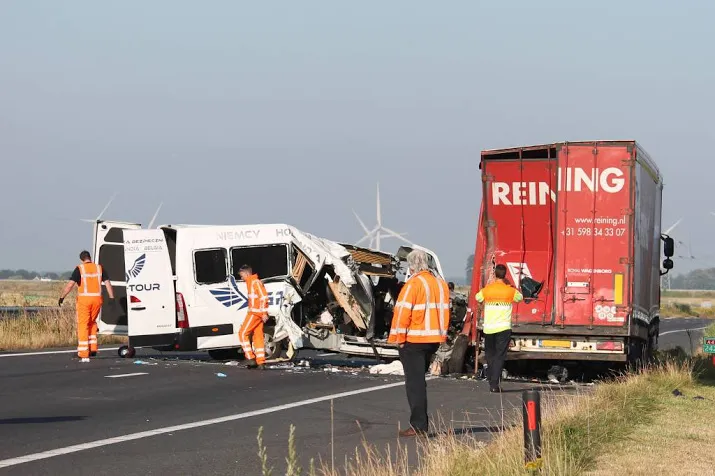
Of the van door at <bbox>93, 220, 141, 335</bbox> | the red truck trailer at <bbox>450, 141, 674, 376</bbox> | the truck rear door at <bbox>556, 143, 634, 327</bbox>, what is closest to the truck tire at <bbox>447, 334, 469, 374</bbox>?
the red truck trailer at <bbox>450, 141, 674, 376</bbox>

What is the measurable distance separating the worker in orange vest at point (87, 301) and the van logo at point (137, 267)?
3.03 feet

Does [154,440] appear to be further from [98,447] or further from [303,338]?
[303,338]

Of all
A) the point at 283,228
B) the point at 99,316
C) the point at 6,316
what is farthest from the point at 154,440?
the point at 6,316

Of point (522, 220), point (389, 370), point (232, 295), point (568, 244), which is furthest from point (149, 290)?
point (568, 244)

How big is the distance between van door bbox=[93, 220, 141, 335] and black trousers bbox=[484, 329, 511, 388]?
7442 millimetres

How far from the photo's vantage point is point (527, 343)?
18.4 meters

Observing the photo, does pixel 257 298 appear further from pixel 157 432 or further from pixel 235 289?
pixel 157 432

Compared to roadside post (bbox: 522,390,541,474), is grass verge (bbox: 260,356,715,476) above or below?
below

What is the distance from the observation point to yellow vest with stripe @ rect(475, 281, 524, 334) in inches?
673

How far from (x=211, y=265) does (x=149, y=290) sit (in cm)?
110

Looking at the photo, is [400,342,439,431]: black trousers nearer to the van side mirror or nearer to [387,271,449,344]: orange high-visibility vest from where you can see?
[387,271,449,344]: orange high-visibility vest

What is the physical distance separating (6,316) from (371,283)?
9.62 m

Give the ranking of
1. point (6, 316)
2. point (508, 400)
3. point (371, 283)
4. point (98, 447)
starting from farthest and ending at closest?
point (6, 316), point (371, 283), point (508, 400), point (98, 447)

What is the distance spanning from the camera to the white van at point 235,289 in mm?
20219
